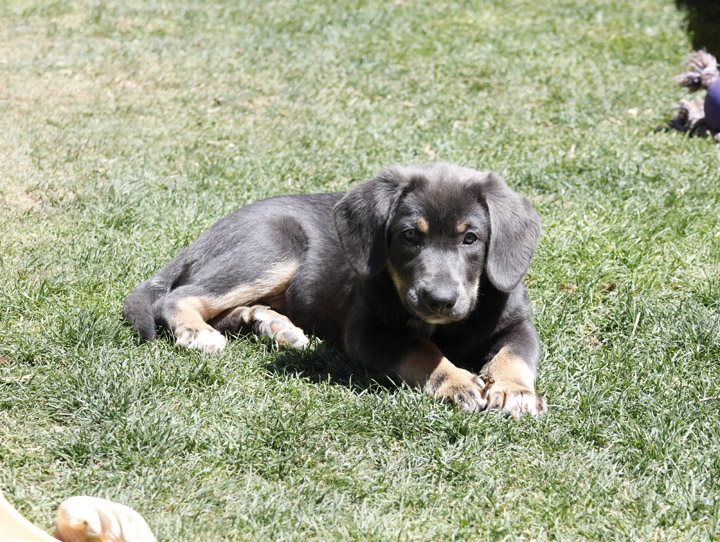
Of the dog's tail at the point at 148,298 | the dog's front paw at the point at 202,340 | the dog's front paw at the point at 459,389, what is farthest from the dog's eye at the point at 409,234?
the dog's tail at the point at 148,298

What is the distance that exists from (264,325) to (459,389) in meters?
1.37

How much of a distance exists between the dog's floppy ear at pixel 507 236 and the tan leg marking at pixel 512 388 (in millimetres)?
349

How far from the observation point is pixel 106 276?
5.20 meters

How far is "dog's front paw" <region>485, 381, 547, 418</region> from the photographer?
3717 millimetres

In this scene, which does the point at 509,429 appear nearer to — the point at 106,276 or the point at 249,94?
the point at 106,276

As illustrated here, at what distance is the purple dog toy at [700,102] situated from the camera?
24.2 ft

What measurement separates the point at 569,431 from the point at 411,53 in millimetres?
7105

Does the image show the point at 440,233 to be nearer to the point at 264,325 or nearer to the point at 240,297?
the point at 264,325

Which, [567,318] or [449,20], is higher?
[449,20]

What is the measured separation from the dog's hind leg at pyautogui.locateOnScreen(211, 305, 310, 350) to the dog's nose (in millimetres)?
1043

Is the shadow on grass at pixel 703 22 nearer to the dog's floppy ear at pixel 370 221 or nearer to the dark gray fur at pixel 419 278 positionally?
the dark gray fur at pixel 419 278

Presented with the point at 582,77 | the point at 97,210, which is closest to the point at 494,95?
the point at 582,77

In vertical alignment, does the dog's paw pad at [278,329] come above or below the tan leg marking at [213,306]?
below

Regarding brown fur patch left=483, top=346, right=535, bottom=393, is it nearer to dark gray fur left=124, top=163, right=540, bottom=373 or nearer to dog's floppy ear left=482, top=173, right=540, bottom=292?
dark gray fur left=124, top=163, right=540, bottom=373
